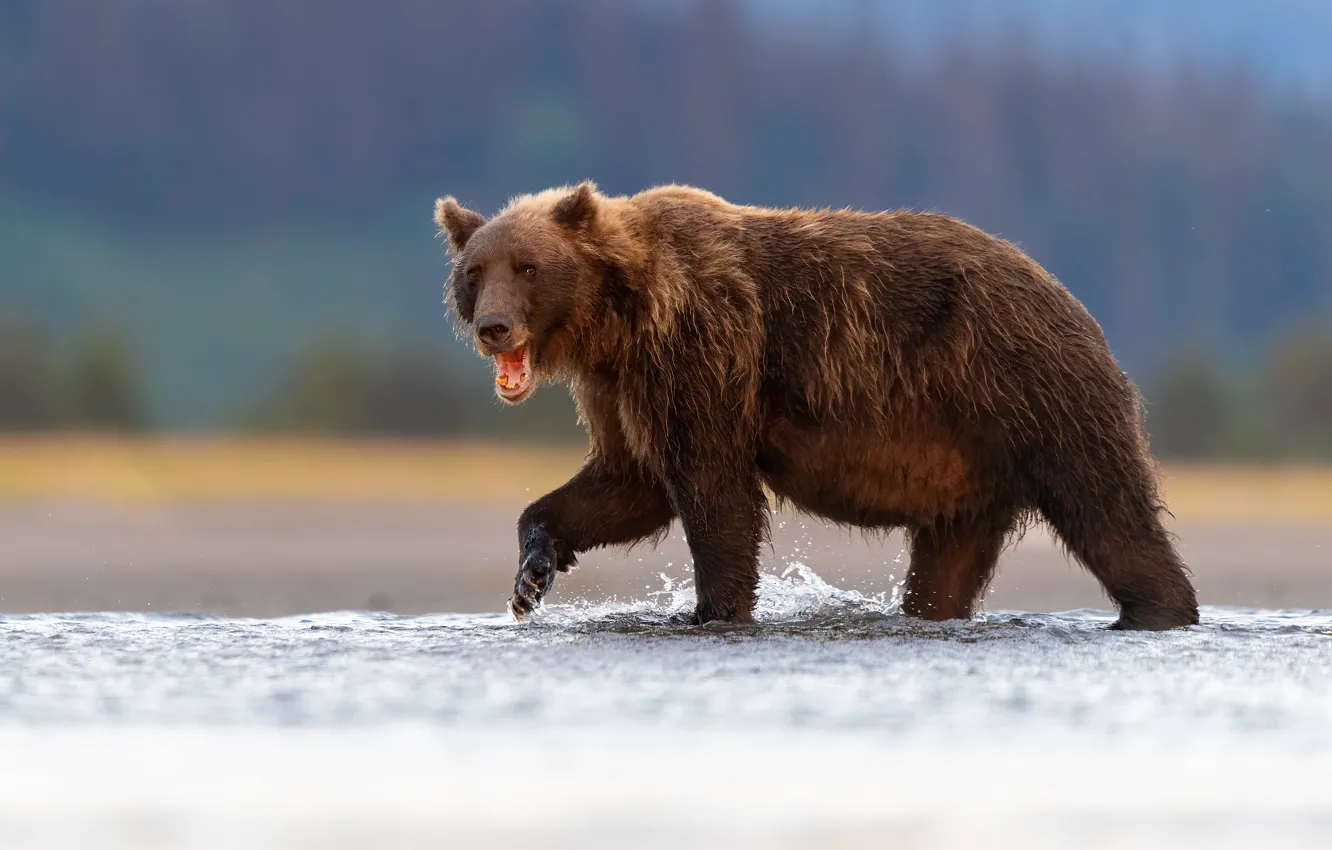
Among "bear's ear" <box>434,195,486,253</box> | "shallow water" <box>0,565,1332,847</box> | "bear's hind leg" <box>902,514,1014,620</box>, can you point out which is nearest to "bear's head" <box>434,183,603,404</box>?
"bear's ear" <box>434,195,486,253</box>

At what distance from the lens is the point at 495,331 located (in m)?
8.29

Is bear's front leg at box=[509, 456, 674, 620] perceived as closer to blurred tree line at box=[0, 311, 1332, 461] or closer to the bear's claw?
the bear's claw

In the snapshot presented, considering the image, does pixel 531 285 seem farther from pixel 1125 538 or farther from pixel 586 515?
pixel 1125 538

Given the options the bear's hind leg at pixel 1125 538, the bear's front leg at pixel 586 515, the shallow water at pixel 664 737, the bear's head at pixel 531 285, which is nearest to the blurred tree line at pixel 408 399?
the bear's front leg at pixel 586 515

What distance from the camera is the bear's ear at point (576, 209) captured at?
8.59 m

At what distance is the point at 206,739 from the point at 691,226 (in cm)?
380

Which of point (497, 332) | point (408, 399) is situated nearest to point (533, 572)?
point (497, 332)

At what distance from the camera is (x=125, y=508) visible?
23.7 meters

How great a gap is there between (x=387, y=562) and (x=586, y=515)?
456 inches

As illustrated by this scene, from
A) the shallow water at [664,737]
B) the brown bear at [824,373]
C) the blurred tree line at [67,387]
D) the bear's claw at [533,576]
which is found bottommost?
the shallow water at [664,737]

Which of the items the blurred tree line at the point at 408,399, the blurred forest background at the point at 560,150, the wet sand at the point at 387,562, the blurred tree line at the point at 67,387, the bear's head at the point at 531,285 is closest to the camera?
the bear's head at the point at 531,285

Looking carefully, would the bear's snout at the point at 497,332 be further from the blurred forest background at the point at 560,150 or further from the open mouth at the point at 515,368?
the blurred forest background at the point at 560,150

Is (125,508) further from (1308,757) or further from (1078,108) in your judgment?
(1078,108)

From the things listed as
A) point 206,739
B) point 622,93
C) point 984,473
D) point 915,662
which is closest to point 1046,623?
point 984,473
